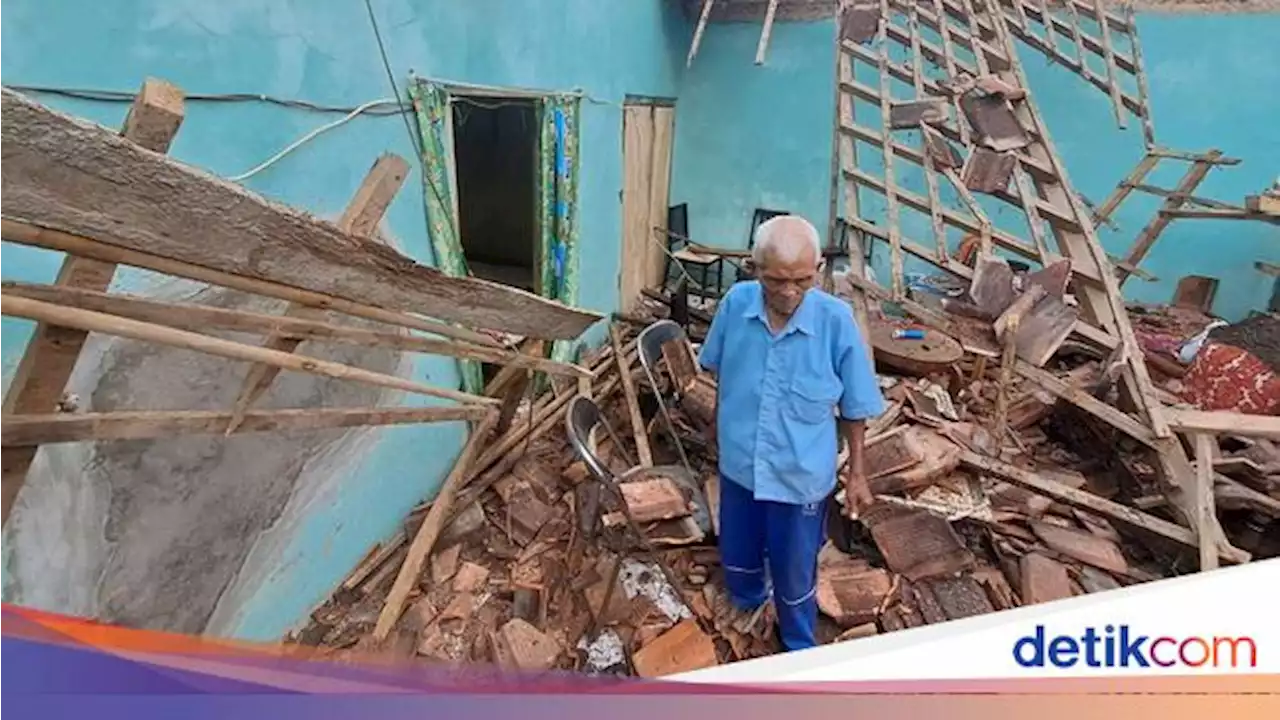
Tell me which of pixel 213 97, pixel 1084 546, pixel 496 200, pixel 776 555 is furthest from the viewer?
pixel 496 200

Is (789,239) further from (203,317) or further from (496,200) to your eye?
(496,200)

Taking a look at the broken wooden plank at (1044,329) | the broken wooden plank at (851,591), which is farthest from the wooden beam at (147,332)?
the broken wooden plank at (1044,329)

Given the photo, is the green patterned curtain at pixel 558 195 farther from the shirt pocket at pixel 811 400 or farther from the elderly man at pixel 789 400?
the shirt pocket at pixel 811 400

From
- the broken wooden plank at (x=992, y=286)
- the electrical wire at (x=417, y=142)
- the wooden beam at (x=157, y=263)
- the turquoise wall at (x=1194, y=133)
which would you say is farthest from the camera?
the turquoise wall at (x=1194, y=133)

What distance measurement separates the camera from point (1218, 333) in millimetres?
6602

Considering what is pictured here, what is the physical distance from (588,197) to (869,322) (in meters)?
2.18

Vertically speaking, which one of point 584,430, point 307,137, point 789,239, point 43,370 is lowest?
point 584,430

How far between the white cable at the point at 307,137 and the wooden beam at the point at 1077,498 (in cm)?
315

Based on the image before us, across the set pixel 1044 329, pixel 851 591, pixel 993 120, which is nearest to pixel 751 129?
pixel 993 120

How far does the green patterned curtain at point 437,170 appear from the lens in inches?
147

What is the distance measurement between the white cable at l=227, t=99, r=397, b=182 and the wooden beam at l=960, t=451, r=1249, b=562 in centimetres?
315

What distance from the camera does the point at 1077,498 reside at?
12.9 ft

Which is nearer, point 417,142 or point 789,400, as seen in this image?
point 789,400

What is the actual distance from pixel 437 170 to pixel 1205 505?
3.80 meters
